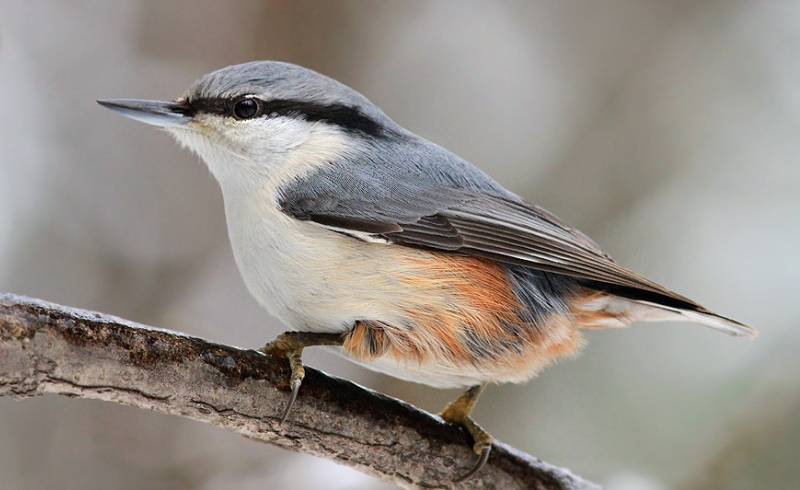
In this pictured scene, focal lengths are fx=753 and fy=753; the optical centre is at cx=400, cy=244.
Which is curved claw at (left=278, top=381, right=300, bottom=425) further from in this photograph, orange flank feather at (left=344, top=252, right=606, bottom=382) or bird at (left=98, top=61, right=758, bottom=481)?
orange flank feather at (left=344, top=252, right=606, bottom=382)

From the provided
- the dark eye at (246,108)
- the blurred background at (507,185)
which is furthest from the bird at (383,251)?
the blurred background at (507,185)

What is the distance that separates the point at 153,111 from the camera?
6.11 ft

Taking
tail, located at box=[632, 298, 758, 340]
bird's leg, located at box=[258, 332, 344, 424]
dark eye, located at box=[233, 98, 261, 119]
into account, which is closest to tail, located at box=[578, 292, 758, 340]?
tail, located at box=[632, 298, 758, 340]

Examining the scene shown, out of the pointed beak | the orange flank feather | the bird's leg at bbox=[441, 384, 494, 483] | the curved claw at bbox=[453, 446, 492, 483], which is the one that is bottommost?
the curved claw at bbox=[453, 446, 492, 483]

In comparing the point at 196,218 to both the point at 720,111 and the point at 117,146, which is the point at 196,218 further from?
the point at 720,111

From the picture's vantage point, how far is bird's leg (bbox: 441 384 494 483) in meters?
1.92

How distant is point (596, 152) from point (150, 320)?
79.7 inches

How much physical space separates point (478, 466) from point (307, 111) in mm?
1014

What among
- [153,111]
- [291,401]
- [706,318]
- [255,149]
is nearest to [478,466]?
[291,401]

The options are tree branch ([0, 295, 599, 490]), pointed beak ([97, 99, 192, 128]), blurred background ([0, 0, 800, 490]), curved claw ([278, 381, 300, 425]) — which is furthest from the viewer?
blurred background ([0, 0, 800, 490])

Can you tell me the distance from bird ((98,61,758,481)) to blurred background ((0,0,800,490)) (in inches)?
35.0

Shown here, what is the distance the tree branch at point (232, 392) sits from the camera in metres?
1.46

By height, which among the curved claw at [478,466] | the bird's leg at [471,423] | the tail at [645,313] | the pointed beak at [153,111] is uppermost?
the tail at [645,313]

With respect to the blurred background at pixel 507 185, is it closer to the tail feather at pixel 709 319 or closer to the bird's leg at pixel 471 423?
the tail feather at pixel 709 319
